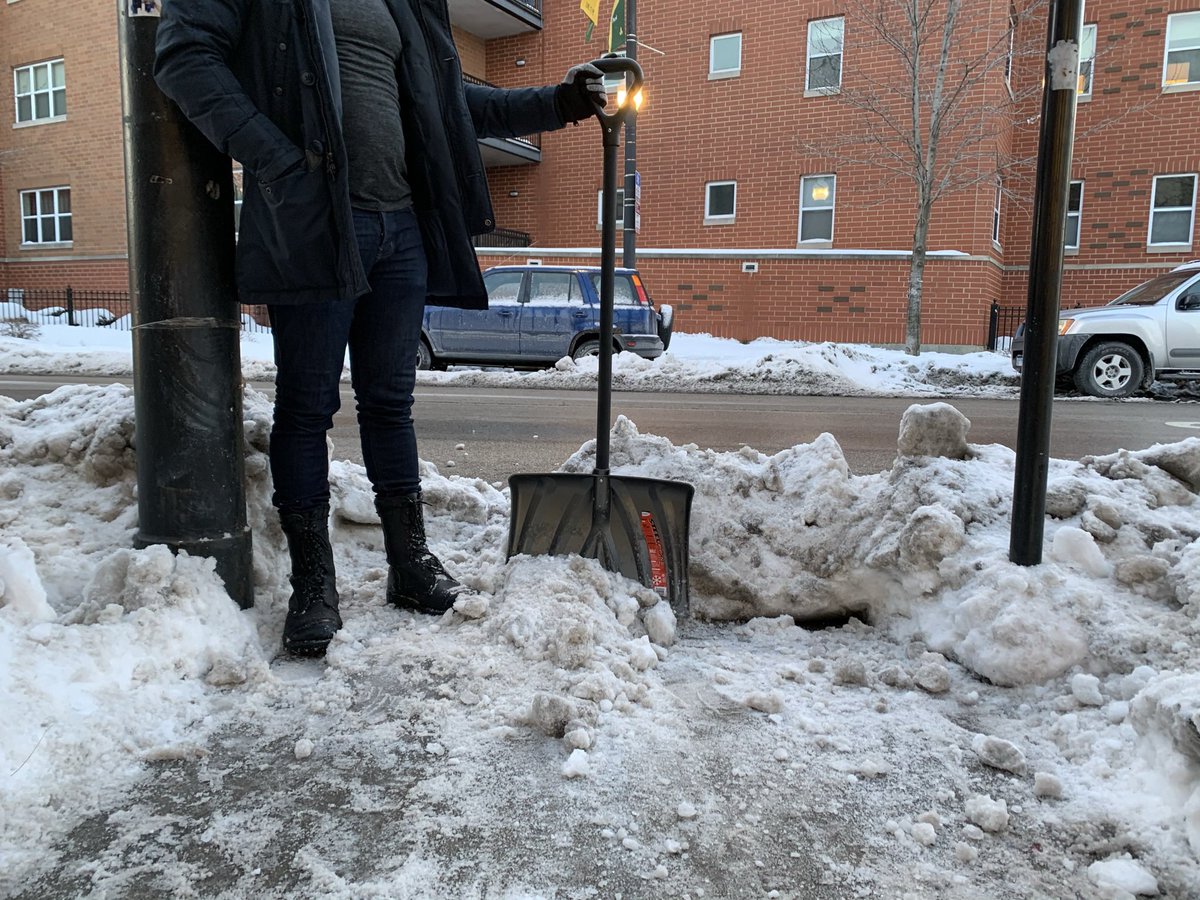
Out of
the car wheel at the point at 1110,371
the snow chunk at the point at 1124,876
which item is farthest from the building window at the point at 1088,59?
the snow chunk at the point at 1124,876

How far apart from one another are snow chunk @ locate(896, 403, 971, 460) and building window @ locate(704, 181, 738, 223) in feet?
60.0

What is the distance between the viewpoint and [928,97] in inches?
706

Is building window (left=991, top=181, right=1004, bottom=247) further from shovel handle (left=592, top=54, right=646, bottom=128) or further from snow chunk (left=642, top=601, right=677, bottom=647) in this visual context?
snow chunk (left=642, top=601, right=677, bottom=647)

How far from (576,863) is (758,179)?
2010 centimetres

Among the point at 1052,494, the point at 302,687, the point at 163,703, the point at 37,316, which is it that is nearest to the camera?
the point at 163,703

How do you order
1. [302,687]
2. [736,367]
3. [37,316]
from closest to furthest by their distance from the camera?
[302,687]
[736,367]
[37,316]

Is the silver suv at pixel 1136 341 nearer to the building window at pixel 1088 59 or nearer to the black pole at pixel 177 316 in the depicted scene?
the building window at pixel 1088 59

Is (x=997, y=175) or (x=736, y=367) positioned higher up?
(x=997, y=175)

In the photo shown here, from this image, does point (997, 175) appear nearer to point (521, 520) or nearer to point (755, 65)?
point (755, 65)

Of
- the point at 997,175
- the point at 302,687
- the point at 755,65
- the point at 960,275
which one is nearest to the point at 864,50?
the point at 755,65

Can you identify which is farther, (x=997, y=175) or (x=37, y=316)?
(x=37, y=316)

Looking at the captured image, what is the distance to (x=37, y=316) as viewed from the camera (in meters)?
23.0

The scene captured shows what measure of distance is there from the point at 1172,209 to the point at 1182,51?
3.17 metres

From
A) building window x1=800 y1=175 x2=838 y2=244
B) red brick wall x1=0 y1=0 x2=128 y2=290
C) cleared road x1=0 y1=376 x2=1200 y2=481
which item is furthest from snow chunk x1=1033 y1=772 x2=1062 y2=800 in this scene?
red brick wall x1=0 y1=0 x2=128 y2=290
